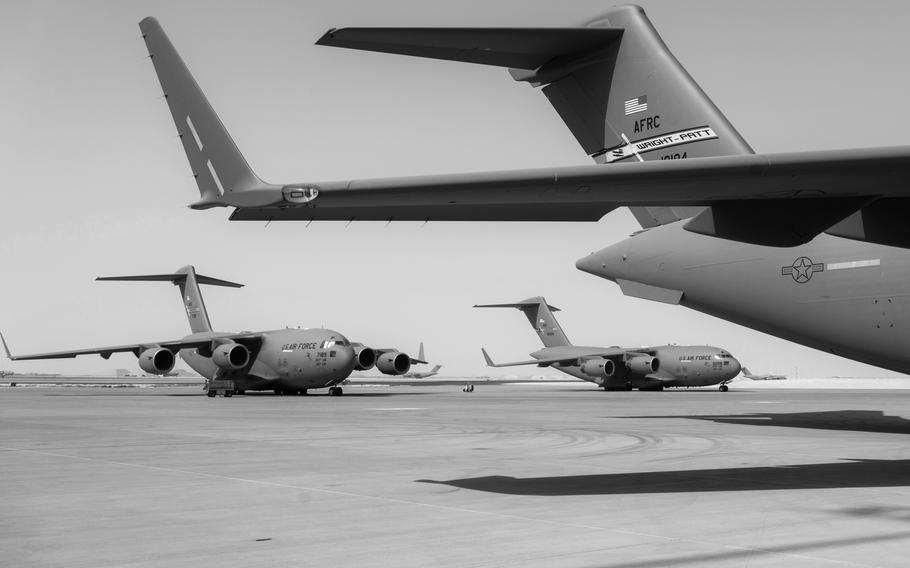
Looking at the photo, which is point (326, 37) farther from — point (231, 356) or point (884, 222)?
point (231, 356)

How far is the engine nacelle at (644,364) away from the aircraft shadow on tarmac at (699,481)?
36.5 m

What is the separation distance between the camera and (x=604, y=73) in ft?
47.1

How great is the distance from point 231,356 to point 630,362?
2062 cm

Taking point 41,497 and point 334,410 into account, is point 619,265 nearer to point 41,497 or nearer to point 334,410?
point 41,497

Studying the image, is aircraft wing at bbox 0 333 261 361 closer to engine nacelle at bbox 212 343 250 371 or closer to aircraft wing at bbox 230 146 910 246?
engine nacelle at bbox 212 343 250 371

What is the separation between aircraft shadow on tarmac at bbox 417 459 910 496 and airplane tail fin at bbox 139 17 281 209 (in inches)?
127

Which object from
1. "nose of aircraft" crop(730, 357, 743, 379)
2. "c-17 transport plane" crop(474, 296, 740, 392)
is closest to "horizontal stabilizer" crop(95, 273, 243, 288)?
"c-17 transport plane" crop(474, 296, 740, 392)

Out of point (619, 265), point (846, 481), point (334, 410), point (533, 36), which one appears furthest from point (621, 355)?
point (846, 481)

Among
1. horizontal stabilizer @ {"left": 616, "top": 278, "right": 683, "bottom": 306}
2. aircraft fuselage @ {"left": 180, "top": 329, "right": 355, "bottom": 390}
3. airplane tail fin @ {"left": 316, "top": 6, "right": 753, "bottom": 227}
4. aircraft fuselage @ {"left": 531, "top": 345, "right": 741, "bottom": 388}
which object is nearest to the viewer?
airplane tail fin @ {"left": 316, "top": 6, "right": 753, "bottom": 227}

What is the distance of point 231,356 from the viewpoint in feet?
121

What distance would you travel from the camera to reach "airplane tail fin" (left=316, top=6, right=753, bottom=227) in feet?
44.8

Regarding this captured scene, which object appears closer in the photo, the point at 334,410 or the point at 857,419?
the point at 857,419

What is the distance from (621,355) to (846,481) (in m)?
38.8

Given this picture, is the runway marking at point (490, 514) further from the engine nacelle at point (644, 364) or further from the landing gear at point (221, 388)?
the engine nacelle at point (644, 364)
